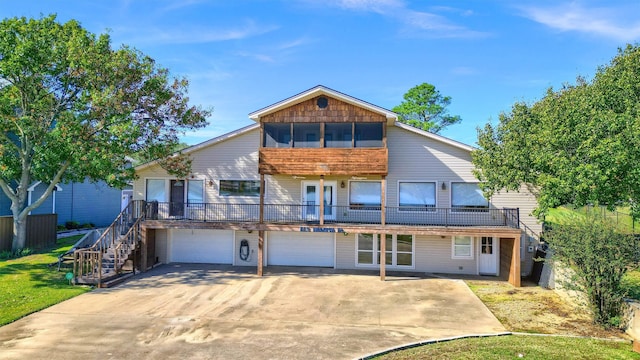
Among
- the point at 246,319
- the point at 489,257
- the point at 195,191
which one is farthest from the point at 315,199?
the point at 489,257

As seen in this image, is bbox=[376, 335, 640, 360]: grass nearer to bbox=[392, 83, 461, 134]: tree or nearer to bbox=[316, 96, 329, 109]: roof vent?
bbox=[316, 96, 329, 109]: roof vent

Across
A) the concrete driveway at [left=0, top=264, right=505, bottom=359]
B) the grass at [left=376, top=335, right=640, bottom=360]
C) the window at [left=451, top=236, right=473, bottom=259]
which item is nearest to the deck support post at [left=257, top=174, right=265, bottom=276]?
the concrete driveway at [left=0, top=264, right=505, bottom=359]

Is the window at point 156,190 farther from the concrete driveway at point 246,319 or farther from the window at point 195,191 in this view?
the concrete driveway at point 246,319

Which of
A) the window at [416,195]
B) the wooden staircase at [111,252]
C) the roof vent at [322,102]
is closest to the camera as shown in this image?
the wooden staircase at [111,252]

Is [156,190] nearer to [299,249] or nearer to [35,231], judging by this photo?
[35,231]

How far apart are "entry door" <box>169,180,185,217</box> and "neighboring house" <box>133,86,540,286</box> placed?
50mm

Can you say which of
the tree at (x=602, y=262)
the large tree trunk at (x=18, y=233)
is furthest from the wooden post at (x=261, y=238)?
the large tree trunk at (x=18, y=233)

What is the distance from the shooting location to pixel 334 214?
1703 centimetres

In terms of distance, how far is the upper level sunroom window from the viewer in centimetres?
1570

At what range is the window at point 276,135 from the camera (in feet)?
52.6

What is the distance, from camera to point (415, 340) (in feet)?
27.6

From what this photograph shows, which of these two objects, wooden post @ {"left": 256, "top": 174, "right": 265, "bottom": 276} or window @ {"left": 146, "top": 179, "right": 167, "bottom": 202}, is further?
window @ {"left": 146, "top": 179, "right": 167, "bottom": 202}

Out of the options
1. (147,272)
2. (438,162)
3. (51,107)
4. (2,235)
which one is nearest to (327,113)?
(438,162)

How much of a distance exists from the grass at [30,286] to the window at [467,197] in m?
15.3
